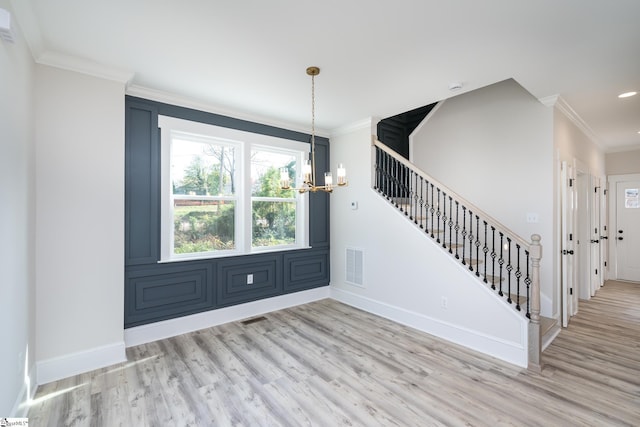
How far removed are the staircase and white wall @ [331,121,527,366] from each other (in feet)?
0.34

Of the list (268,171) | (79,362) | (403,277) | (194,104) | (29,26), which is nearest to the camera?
(29,26)

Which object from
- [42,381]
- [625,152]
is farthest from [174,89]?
[625,152]

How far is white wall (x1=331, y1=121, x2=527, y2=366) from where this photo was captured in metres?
3.06

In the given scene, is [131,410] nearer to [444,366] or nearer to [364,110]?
[444,366]

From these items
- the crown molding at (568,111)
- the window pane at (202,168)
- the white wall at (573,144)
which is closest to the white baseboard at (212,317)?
the window pane at (202,168)

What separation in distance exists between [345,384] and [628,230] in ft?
24.1

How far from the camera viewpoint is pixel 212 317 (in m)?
3.83

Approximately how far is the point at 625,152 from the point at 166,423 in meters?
8.97

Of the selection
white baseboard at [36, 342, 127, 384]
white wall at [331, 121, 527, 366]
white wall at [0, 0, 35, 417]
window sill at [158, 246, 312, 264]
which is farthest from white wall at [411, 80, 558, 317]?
white wall at [0, 0, 35, 417]

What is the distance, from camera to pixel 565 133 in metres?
3.93

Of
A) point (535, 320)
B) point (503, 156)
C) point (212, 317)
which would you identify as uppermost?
point (503, 156)

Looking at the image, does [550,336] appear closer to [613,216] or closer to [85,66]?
[613,216]

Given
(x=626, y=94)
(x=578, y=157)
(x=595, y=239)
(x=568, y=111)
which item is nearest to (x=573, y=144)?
(x=578, y=157)

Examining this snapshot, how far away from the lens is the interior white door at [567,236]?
367 cm
